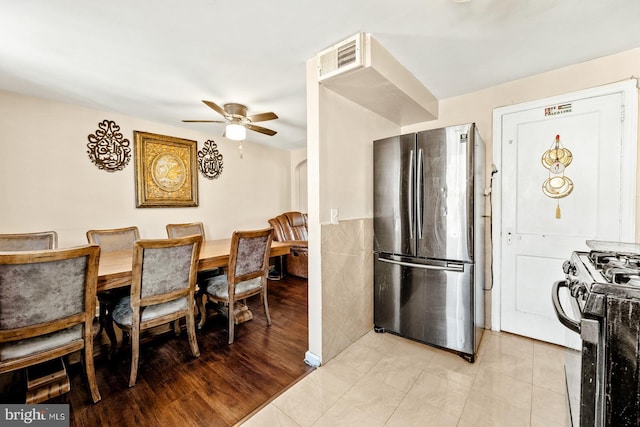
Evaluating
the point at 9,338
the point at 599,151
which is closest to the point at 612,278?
the point at 599,151

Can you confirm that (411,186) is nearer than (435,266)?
No

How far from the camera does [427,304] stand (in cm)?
221

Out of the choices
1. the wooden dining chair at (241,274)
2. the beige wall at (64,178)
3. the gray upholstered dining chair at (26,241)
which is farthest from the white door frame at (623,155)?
the gray upholstered dining chair at (26,241)

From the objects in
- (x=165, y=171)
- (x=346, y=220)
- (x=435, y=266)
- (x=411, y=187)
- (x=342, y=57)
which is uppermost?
(x=342, y=57)

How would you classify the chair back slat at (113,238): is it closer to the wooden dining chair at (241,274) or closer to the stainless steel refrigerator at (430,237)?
the wooden dining chair at (241,274)

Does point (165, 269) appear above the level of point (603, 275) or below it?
below

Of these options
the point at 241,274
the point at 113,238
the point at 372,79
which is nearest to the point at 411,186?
the point at 372,79

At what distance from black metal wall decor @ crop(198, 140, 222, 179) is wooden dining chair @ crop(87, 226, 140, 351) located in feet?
4.75

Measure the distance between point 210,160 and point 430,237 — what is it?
3.58 meters

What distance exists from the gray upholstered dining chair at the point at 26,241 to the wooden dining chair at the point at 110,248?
0.30 m

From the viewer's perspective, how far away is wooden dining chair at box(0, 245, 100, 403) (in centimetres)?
134

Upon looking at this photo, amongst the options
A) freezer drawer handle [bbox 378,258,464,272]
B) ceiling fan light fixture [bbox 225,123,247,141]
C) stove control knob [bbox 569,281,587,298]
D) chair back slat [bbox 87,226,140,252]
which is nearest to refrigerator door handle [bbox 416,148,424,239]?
freezer drawer handle [bbox 378,258,464,272]

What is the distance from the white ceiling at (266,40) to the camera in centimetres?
154

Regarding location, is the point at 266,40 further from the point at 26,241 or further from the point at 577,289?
the point at 26,241
